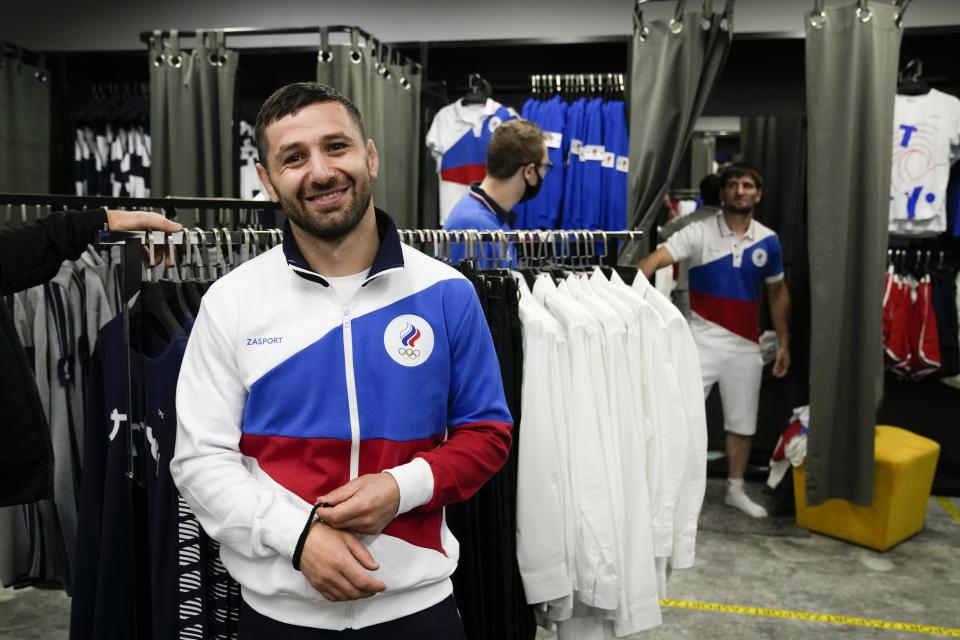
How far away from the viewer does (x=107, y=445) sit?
184 centimetres

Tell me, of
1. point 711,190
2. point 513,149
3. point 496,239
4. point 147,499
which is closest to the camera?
point 147,499

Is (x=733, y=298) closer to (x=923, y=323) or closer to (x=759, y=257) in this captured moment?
(x=759, y=257)

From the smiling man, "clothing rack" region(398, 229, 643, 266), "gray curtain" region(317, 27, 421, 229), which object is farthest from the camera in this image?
"gray curtain" region(317, 27, 421, 229)

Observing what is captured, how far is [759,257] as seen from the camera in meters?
4.12

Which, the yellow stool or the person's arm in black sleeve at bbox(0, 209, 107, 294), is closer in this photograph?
the person's arm in black sleeve at bbox(0, 209, 107, 294)

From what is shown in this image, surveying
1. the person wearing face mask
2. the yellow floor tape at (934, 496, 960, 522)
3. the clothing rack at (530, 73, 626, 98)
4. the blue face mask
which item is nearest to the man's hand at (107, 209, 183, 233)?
the person wearing face mask

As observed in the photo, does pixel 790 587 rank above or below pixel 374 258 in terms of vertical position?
below

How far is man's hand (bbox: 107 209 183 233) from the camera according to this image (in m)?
1.83

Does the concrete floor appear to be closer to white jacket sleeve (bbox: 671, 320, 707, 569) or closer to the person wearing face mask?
white jacket sleeve (bbox: 671, 320, 707, 569)

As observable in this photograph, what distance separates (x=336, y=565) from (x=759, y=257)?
3445 mm

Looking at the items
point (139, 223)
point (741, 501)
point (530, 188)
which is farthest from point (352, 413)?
point (741, 501)

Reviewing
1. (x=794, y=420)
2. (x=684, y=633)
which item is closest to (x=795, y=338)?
(x=794, y=420)

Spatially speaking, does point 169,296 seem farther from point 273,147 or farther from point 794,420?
point 794,420

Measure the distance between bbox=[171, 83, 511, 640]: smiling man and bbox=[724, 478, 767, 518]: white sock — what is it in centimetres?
312
